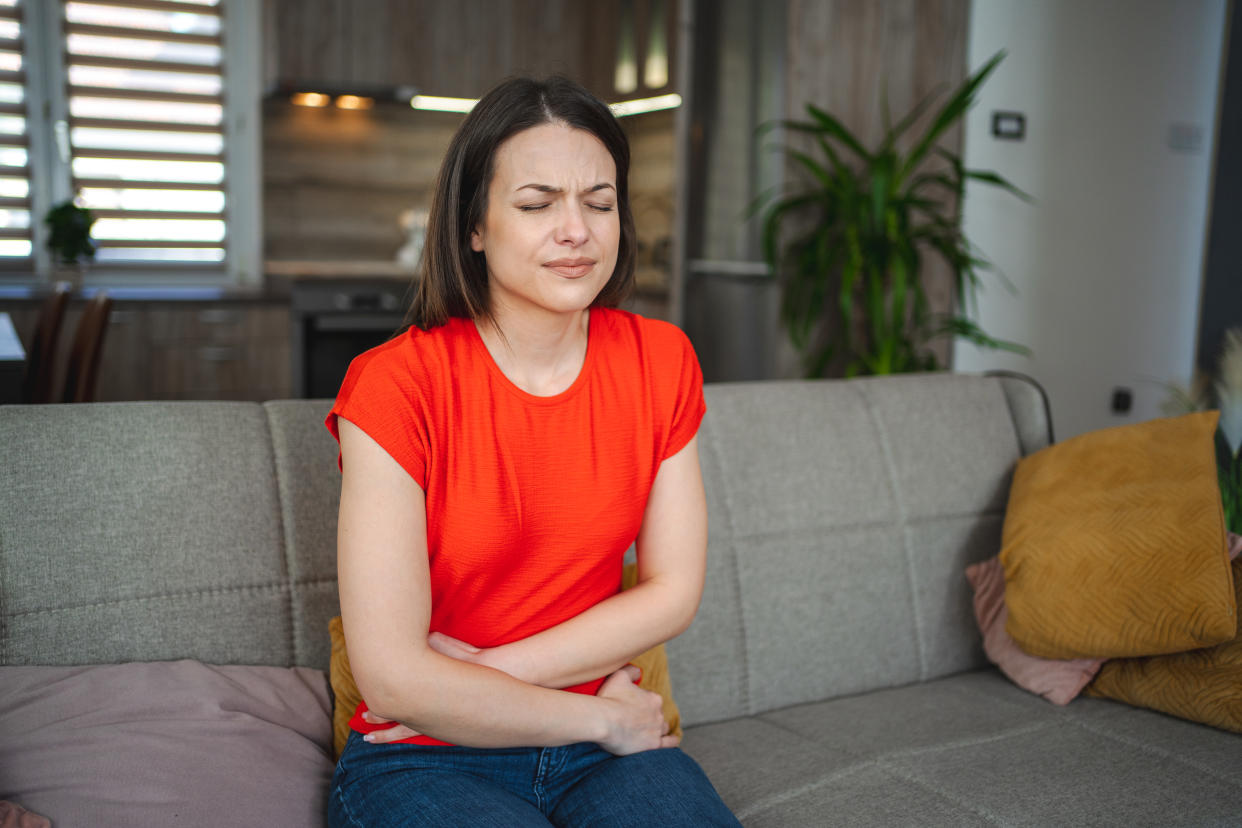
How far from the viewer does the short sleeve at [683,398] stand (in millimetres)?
1350

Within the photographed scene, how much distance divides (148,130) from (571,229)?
4.28 m

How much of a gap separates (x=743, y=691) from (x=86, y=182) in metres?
4.23

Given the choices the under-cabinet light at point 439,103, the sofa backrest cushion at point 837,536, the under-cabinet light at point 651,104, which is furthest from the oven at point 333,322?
the sofa backrest cushion at point 837,536

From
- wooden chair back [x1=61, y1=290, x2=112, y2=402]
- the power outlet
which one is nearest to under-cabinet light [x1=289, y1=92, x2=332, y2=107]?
wooden chair back [x1=61, y1=290, x2=112, y2=402]

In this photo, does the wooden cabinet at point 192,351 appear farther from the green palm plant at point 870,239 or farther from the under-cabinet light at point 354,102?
the green palm plant at point 870,239

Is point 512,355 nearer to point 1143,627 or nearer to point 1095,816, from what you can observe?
point 1095,816

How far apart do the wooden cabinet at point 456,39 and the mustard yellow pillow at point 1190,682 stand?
3.62 m

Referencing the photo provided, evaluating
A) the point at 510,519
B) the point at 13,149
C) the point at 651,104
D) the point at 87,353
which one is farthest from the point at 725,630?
the point at 13,149

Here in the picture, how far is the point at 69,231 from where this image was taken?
14.3ft

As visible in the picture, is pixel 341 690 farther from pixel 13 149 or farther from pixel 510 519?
pixel 13 149

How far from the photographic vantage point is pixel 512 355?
4.17 feet

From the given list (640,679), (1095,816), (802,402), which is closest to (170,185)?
(802,402)

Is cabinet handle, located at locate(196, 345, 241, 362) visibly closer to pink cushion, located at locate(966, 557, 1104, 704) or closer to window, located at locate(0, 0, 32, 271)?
window, located at locate(0, 0, 32, 271)

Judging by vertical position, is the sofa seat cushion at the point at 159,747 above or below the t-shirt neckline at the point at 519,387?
below
